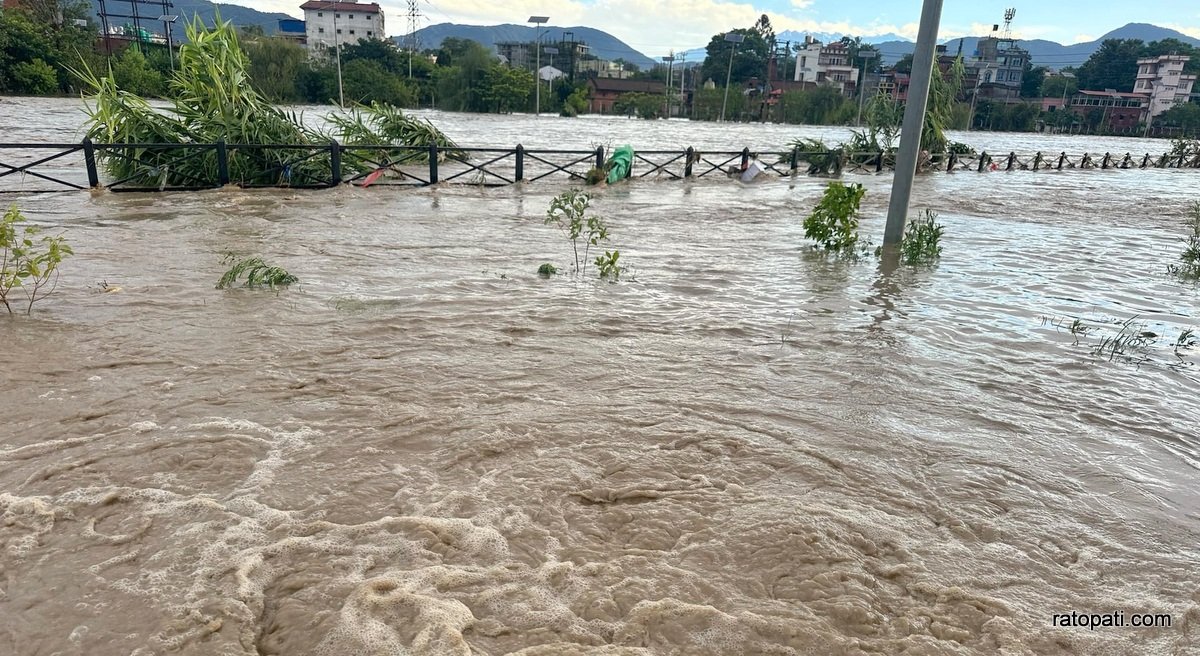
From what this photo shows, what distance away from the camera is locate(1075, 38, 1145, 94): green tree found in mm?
106938

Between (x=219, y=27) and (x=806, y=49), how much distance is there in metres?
141

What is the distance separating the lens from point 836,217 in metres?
9.34

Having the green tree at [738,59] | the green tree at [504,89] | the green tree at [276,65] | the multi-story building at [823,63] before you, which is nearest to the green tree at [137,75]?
the green tree at [276,65]

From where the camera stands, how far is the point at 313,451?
352cm

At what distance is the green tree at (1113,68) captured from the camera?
10694 cm

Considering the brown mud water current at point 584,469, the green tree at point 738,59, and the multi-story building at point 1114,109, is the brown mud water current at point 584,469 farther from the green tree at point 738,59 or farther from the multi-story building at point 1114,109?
the green tree at point 738,59

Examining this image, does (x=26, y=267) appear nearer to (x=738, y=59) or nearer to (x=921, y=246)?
(x=921, y=246)

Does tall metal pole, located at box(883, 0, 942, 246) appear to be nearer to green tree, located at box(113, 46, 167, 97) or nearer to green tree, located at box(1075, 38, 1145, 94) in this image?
green tree, located at box(113, 46, 167, 97)

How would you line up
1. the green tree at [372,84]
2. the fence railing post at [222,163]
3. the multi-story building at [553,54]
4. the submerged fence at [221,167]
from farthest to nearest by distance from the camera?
the multi-story building at [553,54]
the green tree at [372,84]
the fence railing post at [222,163]
the submerged fence at [221,167]

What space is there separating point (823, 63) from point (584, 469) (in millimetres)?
143810

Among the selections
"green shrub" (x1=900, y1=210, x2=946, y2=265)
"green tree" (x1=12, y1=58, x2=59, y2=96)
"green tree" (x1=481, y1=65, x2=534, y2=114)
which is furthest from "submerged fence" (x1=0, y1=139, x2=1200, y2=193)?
"green tree" (x1=481, y1=65, x2=534, y2=114)

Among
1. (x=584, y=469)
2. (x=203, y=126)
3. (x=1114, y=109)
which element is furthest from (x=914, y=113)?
(x=1114, y=109)

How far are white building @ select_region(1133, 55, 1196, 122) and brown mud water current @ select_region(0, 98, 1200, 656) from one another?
379ft

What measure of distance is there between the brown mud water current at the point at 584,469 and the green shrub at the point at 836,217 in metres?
1.98
